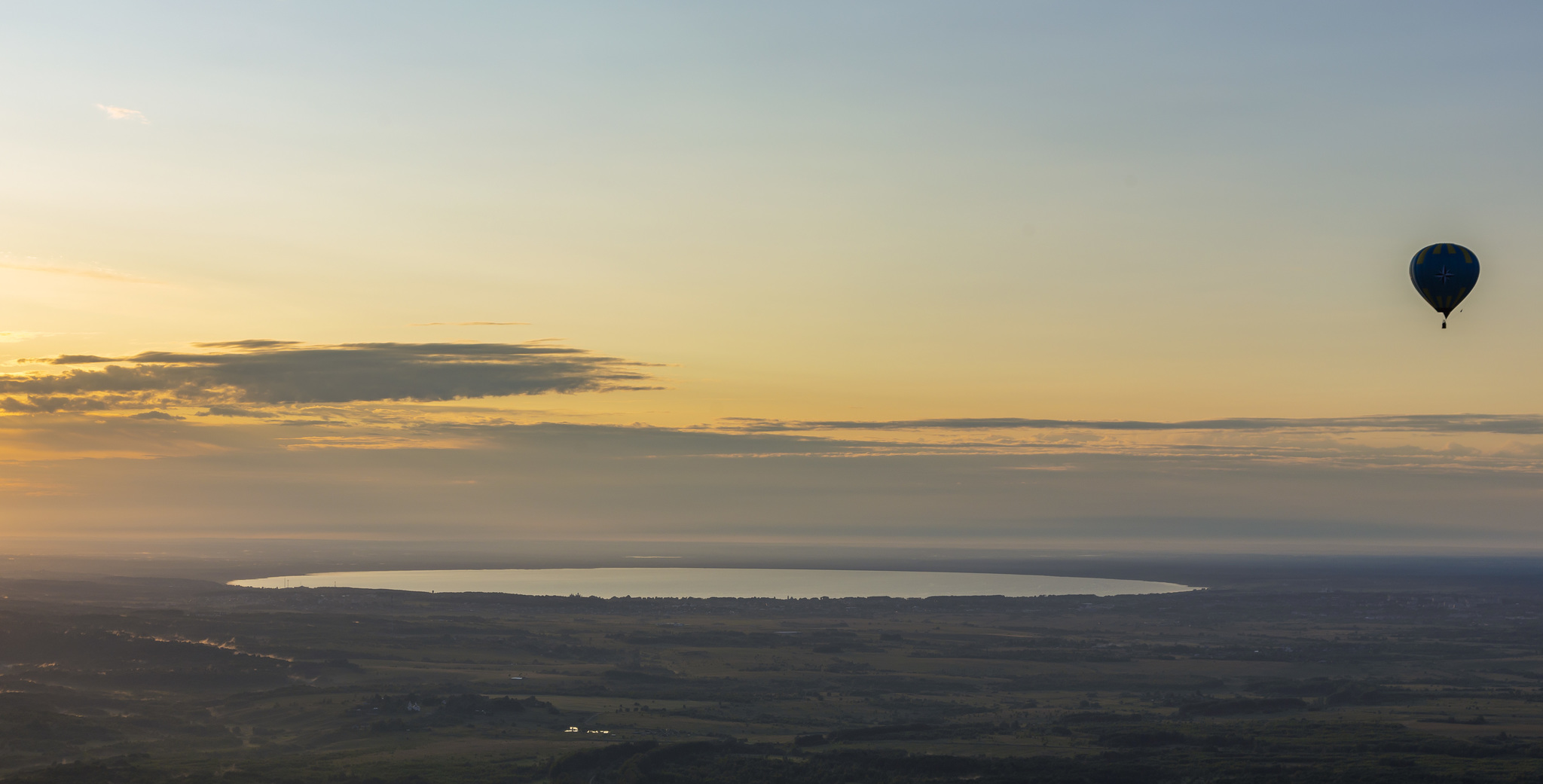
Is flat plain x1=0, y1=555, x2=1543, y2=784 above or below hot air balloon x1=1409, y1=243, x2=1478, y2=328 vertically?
below

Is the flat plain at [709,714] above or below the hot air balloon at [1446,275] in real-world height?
below

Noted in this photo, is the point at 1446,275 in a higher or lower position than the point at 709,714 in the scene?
higher

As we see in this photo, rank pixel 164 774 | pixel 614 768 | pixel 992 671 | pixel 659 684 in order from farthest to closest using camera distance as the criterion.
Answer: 1. pixel 992 671
2. pixel 659 684
3. pixel 614 768
4. pixel 164 774

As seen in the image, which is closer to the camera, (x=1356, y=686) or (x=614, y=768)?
(x=614, y=768)

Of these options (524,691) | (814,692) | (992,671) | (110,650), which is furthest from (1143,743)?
(110,650)

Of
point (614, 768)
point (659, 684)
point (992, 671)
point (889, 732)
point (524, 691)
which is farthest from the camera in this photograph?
point (992, 671)

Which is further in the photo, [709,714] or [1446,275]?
[709,714]

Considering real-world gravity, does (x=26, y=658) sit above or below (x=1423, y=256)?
below

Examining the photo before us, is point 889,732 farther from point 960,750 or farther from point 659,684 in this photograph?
point 659,684
